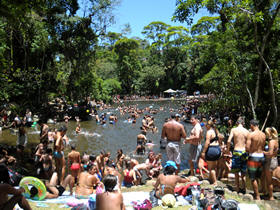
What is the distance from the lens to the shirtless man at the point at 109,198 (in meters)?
3.78

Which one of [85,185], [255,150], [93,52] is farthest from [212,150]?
[93,52]

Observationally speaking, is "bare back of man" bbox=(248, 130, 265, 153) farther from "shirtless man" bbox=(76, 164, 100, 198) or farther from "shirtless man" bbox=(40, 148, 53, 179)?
"shirtless man" bbox=(40, 148, 53, 179)

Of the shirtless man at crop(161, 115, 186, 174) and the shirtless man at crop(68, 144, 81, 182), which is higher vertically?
the shirtless man at crop(161, 115, 186, 174)

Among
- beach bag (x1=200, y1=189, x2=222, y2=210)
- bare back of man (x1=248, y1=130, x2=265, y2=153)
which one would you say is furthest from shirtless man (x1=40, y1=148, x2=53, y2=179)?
bare back of man (x1=248, y1=130, x2=265, y2=153)

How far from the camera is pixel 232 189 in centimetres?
634

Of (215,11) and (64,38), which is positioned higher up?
(64,38)

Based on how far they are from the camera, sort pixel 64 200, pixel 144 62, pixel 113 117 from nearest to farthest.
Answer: pixel 64 200, pixel 113 117, pixel 144 62

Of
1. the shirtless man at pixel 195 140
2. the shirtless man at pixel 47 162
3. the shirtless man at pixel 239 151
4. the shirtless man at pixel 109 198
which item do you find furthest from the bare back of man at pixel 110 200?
the shirtless man at pixel 47 162

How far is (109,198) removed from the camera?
3.81m

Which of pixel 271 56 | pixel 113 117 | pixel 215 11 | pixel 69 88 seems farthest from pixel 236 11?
pixel 69 88

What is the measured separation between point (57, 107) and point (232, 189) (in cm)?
2383

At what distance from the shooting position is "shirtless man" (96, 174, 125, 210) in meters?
3.78

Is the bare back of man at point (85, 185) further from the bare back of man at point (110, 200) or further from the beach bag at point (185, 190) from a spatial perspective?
the bare back of man at point (110, 200)

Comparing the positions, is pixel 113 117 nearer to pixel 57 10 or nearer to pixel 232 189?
pixel 57 10
